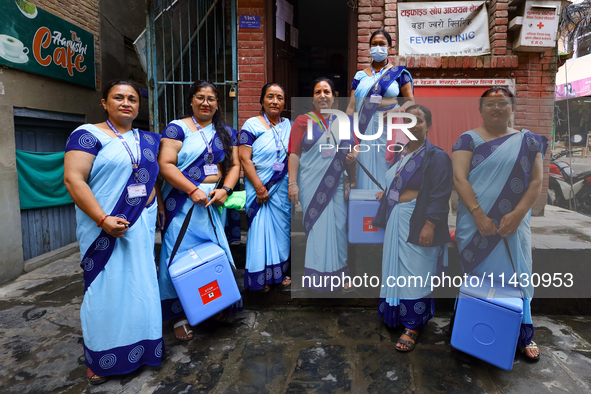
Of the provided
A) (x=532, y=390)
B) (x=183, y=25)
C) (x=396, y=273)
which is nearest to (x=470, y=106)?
(x=396, y=273)

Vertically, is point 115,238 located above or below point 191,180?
below

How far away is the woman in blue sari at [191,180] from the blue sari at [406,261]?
1.17m

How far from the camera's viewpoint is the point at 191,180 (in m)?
2.54

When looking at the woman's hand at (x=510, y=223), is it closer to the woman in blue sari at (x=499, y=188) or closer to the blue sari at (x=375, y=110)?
the woman in blue sari at (x=499, y=188)

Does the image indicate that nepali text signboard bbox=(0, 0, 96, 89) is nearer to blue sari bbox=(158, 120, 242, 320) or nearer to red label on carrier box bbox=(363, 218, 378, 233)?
blue sari bbox=(158, 120, 242, 320)

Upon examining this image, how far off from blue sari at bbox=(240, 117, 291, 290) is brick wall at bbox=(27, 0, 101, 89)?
367cm

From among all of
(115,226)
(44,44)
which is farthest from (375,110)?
(44,44)

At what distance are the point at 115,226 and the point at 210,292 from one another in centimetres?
74

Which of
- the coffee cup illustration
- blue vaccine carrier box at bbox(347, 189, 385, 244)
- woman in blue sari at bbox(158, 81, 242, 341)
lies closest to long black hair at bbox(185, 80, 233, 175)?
woman in blue sari at bbox(158, 81, 242, 341)

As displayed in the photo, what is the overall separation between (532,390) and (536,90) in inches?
152

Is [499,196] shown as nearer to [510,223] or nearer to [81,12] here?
[510,223]

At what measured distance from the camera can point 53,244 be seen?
16.8 ft

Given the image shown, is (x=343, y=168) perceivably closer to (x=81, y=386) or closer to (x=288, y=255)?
(x=288, y=255)

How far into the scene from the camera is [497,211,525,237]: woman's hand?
7.23 feet
